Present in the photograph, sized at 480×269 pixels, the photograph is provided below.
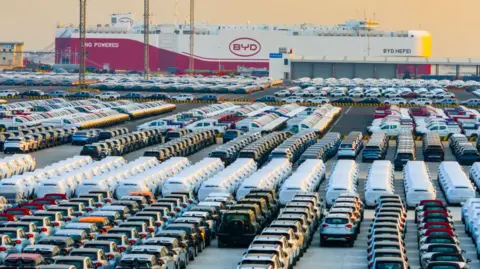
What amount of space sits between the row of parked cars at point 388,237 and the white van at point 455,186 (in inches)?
181

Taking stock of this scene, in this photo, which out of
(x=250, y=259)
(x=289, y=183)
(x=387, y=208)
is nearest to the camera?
(x=250, y=259)

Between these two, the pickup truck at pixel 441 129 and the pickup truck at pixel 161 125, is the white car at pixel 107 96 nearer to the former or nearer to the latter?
the pickup truck at pixel 161 125

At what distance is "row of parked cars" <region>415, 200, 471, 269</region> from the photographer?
29344 millimetres

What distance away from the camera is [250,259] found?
2884 centimetres

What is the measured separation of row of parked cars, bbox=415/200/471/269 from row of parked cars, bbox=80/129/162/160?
2286 centimetres

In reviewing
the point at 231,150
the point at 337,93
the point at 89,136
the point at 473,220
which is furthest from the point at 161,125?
the point at 337,93

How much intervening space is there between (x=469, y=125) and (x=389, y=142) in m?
8.85

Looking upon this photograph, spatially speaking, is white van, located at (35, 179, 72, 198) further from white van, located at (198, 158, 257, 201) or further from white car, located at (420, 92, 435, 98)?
white car, located at (420, 92, 435, 98)

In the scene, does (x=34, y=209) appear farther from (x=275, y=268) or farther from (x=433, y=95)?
(x=433, y=95)

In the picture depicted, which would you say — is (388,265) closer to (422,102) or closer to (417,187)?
(417,187)

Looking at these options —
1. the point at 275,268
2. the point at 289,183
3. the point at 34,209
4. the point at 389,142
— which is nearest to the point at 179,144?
the point at 389,142

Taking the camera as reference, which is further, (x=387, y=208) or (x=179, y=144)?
(x=179, y=144)

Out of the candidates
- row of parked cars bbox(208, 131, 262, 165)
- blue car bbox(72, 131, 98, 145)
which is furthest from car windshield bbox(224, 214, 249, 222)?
blue car bbox(72, 131, 98, 145)

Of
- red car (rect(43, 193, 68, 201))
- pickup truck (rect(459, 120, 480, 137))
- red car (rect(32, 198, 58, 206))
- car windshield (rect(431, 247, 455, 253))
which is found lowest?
pickup truck (rect(459, 120, 480, 137))
